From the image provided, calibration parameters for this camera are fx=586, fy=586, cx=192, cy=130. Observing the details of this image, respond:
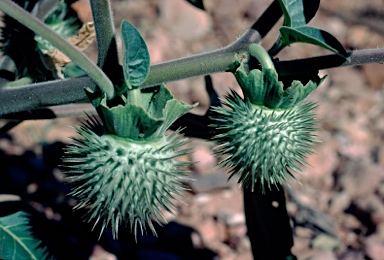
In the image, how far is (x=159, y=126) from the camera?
1.21 meters

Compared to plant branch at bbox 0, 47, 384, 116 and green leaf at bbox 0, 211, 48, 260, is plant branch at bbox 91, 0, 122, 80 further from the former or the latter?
green leaf at bbox 0, 211, 48, 260

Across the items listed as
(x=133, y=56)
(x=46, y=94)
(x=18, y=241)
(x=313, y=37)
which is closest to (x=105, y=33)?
(x=133, y=56)

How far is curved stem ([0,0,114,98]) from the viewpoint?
3.76 ft

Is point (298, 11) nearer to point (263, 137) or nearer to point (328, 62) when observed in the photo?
point (328, 62)

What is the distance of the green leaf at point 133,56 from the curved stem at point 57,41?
0.17 feet

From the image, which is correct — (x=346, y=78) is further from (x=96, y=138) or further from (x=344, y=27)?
(x=96, y=138)

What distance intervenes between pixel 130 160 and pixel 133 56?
0.71 ft

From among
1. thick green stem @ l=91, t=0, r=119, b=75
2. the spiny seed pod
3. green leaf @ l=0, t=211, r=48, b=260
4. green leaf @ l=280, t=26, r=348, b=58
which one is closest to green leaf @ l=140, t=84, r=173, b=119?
the spiny seed pod

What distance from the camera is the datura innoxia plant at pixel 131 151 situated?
1.20m

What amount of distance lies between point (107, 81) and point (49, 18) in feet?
2.55

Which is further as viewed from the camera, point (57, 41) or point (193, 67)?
point (193, 67)

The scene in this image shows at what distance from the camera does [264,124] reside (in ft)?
4.19

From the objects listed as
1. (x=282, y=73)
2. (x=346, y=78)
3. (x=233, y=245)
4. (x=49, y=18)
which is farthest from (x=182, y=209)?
(x=346, y=78)

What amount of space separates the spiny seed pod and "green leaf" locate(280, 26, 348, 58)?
0.26 meters
